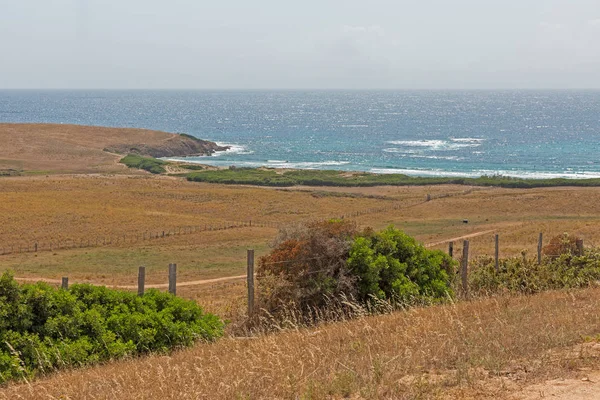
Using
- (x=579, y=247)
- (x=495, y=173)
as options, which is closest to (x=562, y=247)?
(x=579, y=247)

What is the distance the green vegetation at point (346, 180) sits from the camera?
82562mm

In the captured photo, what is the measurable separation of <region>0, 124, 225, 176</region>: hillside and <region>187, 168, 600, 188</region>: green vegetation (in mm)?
19243

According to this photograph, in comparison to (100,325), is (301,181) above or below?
below

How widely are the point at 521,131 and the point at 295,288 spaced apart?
17008cm

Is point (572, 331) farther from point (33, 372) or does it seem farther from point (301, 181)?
point (301, 181)

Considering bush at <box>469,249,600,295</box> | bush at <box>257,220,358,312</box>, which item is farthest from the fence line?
bush at <box>257,220,358,312</box>

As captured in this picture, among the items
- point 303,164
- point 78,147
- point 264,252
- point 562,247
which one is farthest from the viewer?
point 78,147

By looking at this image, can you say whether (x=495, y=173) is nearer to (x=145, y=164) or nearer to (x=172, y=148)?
(x=145, y=164)

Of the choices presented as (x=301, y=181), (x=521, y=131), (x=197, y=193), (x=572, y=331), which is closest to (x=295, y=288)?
(x=572, y=331)

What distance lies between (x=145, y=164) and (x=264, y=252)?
69.8 m

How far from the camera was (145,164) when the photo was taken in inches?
4104

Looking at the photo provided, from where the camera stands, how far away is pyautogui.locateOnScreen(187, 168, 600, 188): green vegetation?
82.6m

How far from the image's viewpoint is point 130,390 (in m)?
8.04

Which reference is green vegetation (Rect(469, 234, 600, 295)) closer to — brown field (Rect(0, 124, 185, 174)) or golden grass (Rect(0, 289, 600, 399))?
golden grass (Rect(0, 289, 600, 399))
